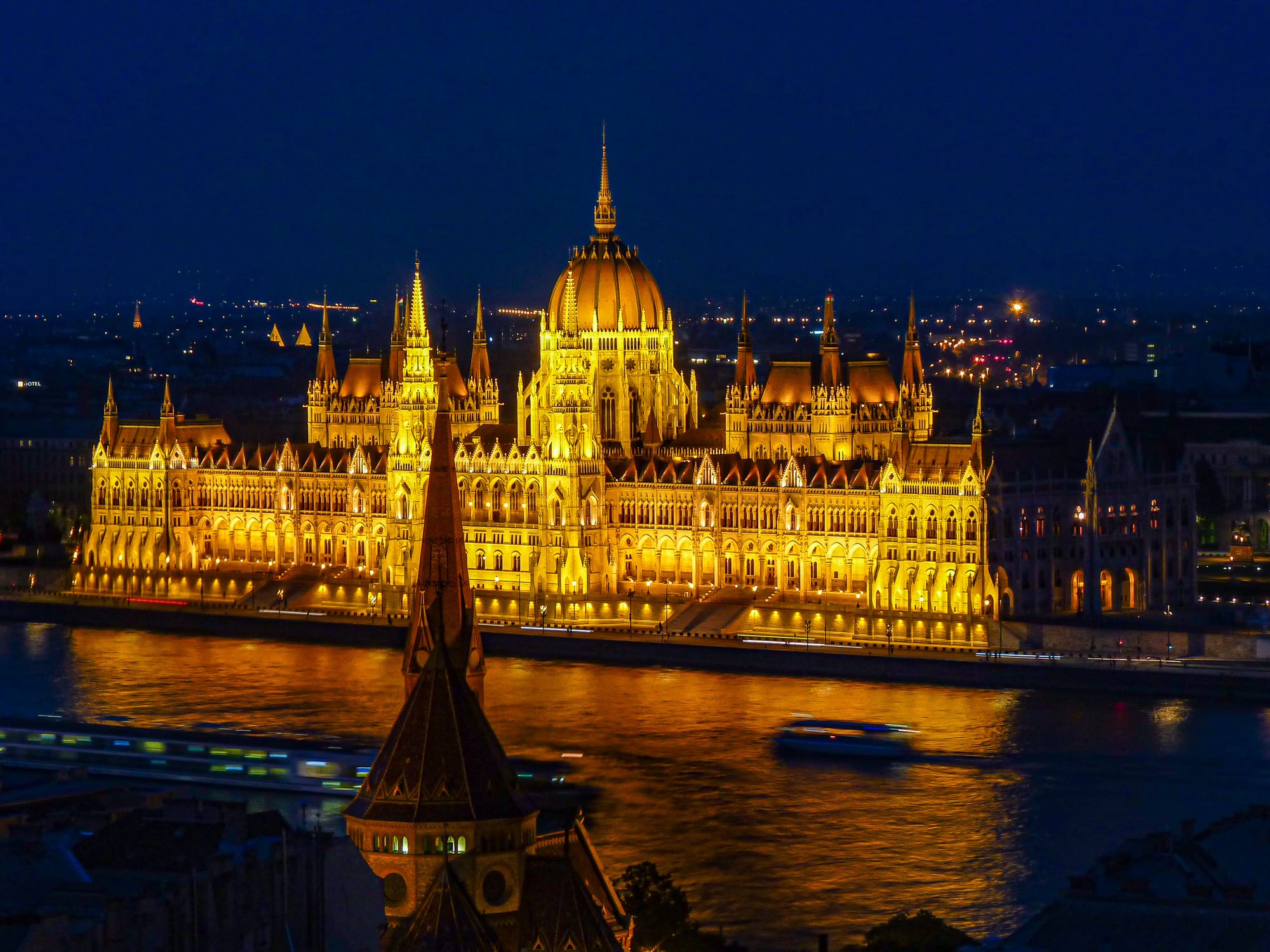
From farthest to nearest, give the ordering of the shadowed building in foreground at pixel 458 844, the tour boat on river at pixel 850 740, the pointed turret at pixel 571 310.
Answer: the pointed turret at pixel 571 310 → the tour boat on river at pixel 850 740 → the shadowed building in foreground at pixel 458 844

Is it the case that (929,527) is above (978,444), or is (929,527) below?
below

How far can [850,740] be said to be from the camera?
8219 cm

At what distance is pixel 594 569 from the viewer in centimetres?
10919

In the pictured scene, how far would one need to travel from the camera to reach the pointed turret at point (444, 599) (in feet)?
132

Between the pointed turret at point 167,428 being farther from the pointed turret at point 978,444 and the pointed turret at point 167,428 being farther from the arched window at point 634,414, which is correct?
the pointed turret at point 978,444

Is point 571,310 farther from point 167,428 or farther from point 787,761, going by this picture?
point 787,761

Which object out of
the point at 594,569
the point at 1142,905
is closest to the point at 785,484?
the point at 594,569

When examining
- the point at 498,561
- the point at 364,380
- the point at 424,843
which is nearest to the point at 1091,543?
the point at 498,561

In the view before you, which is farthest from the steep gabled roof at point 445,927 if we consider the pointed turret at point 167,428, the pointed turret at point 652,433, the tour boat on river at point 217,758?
the pointed turret at point 167,428

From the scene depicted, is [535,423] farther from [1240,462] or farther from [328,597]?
[1240,462]

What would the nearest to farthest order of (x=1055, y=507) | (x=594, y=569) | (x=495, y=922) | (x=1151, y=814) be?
(x=495, y=922) → (x=1151, y=814) → (x=1055, y=507) → (x=594, y=569)

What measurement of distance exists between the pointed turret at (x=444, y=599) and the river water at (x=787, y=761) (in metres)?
17.0

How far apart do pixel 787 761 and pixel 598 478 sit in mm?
30673

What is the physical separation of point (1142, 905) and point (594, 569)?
6750cm
